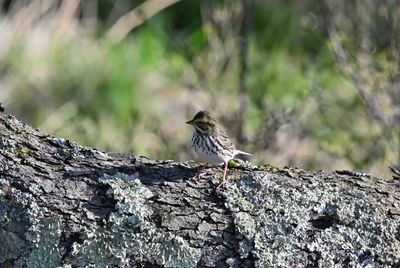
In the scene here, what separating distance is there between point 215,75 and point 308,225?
5761 mm

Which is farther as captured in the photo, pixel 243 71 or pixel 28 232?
pixel 243 71

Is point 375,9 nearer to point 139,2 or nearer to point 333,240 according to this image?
point 333,240

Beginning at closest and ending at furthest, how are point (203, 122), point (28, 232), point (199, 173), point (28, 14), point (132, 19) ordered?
point (28, 232), point (199, 173), point (203, 122), point (28, 14), point (132, 19)

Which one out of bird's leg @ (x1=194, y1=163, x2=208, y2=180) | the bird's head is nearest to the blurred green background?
the bird's head

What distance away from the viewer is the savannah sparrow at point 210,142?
13.7 ft

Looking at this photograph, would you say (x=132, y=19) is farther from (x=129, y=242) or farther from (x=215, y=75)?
(x=129, y=242)

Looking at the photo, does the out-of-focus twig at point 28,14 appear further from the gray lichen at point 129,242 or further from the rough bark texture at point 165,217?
the gray lichen at point 129,242

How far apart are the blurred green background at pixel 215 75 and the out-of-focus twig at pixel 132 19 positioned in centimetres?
3

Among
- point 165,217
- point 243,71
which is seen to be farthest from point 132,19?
point 165,217

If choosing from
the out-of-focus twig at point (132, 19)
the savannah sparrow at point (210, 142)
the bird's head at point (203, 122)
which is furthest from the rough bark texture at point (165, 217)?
the out-of-focus twig at point (132, 19)

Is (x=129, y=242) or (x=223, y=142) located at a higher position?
(x=223, y=142)

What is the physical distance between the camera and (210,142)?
14.4ft

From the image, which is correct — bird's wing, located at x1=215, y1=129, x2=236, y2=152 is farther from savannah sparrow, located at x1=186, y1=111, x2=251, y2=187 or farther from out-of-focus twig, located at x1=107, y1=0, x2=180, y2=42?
out-of-focus twig, located at x1=107, y1=0, x2=180, y2=42

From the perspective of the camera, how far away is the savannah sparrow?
418 centimetres
